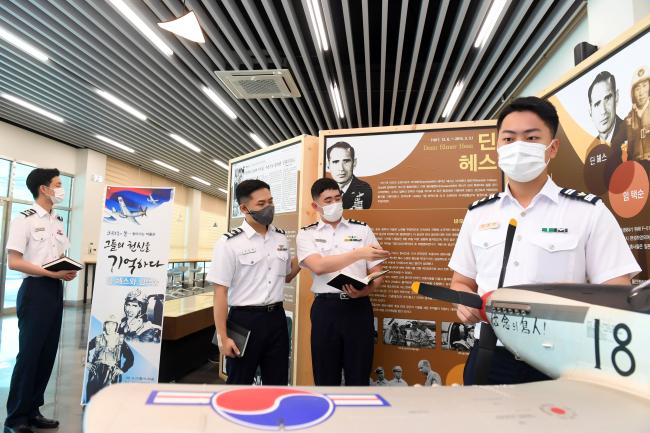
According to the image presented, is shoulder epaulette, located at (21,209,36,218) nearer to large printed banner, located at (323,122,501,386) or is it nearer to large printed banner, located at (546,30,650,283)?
large printed banner, located at (323,122,501,386)

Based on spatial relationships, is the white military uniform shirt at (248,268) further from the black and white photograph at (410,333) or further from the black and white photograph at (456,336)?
the black and white photograph at (456,336)

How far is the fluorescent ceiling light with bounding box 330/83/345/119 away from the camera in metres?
5.90

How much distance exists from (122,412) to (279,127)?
7.68 meters

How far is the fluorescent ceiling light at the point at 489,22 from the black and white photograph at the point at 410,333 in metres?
3.22

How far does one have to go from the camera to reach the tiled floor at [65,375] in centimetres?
300

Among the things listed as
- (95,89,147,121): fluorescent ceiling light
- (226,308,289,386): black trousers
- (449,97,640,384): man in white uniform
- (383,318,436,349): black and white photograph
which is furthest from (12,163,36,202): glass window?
(449,97,640,384): man in white uniform

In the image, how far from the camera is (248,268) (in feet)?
7.18

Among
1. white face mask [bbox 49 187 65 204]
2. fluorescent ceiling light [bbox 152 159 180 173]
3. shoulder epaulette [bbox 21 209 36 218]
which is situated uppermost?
fluorescent ceiling light [bbox 152 159 180 173]

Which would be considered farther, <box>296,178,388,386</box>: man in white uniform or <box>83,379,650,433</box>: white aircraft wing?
<box>296,178,388,386</box>: man in white uniform

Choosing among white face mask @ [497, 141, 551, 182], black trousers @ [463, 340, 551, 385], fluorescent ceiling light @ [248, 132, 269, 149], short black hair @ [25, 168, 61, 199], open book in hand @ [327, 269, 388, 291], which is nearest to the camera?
black trousers @ [463, 340, 551, 385]

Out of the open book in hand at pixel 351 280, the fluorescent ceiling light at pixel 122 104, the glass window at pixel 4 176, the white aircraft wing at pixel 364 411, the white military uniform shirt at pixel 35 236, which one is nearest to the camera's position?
the white aircraft wing at pixel 364 411

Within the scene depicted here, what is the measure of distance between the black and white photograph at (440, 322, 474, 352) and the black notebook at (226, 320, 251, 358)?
1.30m

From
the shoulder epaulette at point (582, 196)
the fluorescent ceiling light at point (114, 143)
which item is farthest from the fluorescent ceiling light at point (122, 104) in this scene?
the shoulder epaulette at point (582, 196)

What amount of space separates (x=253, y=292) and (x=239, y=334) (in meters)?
0.24
